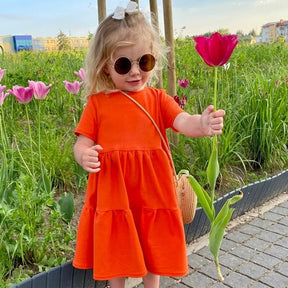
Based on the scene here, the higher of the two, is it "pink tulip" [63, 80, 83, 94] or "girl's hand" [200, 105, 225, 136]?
"pink tulip" [63, 80, 83, 94]

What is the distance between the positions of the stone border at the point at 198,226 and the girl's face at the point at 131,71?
895 millimetres

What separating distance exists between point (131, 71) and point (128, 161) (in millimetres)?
364

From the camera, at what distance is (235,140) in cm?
317

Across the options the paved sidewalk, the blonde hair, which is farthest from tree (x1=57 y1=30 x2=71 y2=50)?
the blonde hair

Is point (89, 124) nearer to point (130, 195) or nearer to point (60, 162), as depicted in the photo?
point (130, 195)

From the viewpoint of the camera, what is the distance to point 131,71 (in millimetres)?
1574

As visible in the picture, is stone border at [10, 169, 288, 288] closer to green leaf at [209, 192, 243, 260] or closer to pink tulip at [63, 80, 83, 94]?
green leaf at [209, 192, 243, 260]

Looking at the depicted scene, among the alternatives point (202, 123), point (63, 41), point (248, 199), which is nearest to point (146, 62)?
point (202, 123)

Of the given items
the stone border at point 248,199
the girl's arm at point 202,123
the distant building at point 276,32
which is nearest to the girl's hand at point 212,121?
the girl's arm at point 202,123

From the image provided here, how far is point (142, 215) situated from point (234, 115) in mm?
1933

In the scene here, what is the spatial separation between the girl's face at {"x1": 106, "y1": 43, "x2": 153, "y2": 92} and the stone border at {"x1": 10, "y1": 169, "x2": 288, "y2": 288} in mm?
895

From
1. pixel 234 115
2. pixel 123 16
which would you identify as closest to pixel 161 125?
pixel 123 16

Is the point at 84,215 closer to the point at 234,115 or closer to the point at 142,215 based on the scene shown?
the point at 142,215

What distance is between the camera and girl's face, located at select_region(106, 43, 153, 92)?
157cm
